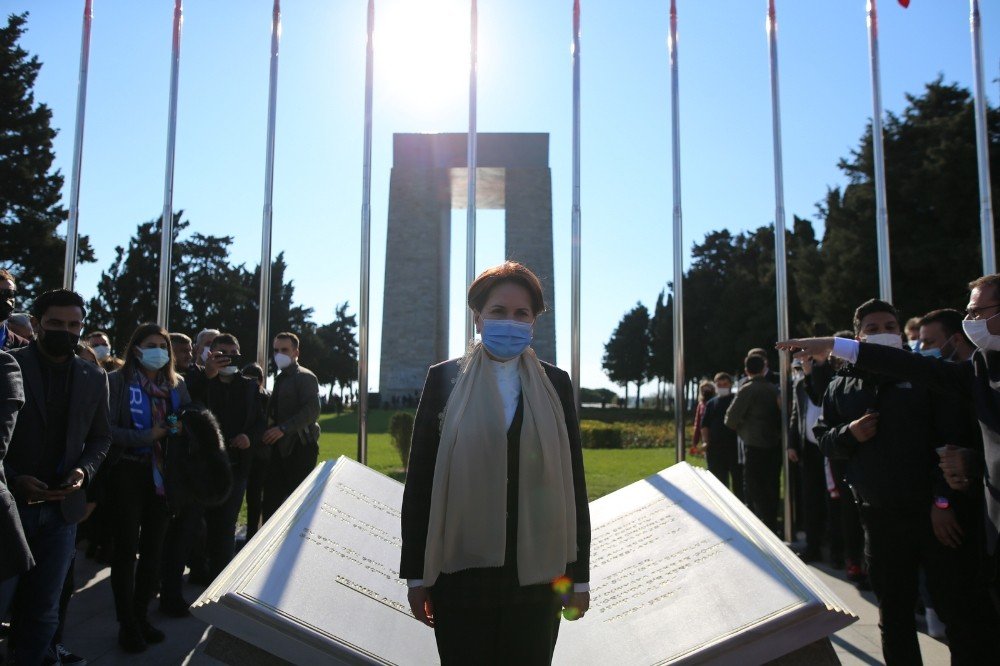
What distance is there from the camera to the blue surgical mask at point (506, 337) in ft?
7.34

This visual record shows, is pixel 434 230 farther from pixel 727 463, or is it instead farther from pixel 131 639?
pixel 131 639

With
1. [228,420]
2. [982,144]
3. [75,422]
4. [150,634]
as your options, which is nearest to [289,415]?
[228,420]

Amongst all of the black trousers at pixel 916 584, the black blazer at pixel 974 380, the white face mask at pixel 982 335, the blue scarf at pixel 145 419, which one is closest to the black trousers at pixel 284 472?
the blue scarf at pixel 145 419

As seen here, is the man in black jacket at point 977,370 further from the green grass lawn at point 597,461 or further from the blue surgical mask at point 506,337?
the green grass lawn at point 597,461

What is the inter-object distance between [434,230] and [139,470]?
2477 cm

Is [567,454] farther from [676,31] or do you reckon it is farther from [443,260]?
[443,260]

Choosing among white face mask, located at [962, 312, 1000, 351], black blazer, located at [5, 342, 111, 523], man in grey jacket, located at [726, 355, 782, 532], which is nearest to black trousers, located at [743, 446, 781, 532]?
man in grey jacket, located at [726, 355, 782, 532]

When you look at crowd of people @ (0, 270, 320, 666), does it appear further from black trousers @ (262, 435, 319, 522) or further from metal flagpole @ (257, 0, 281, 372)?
metal flagpole @ (257, 0, 281, 372)

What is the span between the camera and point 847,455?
3.36m

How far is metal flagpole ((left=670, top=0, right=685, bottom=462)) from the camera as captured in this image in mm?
7066

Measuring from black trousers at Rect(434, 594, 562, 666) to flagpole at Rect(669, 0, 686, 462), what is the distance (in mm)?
4991

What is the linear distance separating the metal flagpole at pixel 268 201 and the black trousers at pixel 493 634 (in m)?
5.37

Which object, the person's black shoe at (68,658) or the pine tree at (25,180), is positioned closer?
the person's black shoe at (68,658)

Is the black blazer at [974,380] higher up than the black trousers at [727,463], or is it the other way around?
the black blazer at [974,380]
